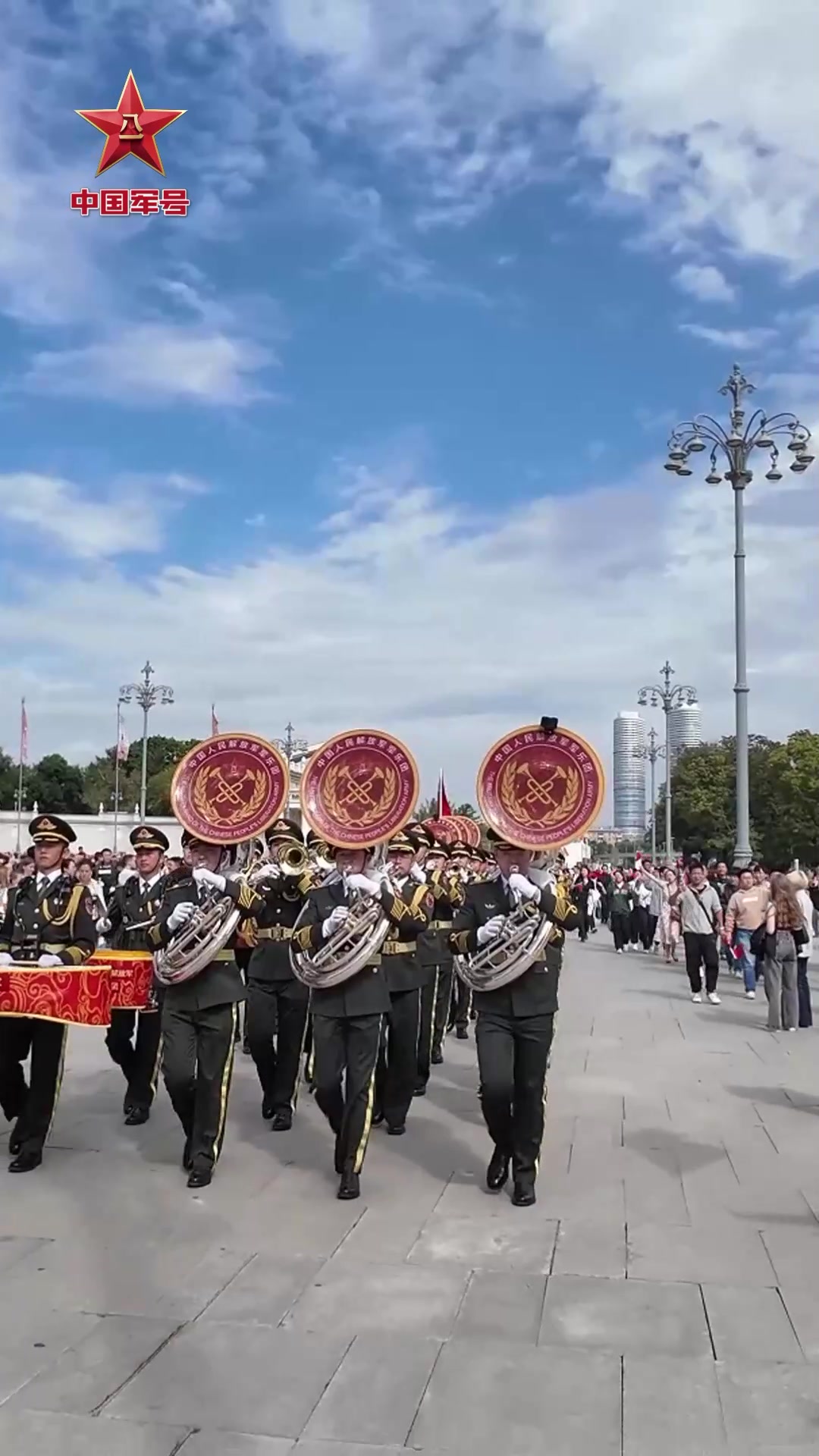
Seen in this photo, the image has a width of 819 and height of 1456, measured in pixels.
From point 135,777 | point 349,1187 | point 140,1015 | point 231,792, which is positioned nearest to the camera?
point 349,1187

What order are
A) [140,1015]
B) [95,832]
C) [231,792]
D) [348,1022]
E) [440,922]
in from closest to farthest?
1. [348,1022]
2. [231,792]
3. [140,1015]
4. [440,922]
5. [95,832]

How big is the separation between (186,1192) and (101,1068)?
13.0 feet

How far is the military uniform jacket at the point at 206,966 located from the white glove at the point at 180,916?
0.10ft

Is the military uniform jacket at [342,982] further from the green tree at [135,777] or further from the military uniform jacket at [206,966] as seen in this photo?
the green tree at [135,777]

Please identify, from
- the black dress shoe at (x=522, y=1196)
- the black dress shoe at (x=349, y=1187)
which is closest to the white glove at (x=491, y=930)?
the black dress shoe at (x=522, y=1196)

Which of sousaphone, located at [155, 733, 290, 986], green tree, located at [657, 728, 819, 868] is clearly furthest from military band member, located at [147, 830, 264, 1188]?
green tree, located at [657, 728, 819, 868]

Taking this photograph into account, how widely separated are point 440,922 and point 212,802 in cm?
284

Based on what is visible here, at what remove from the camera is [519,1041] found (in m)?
6.22

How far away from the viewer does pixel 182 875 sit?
7023 millimetres

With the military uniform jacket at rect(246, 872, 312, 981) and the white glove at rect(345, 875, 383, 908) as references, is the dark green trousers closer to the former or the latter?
the white glove at rect(345, 875, 383, 908)

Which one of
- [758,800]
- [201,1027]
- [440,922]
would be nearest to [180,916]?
[201,1027]

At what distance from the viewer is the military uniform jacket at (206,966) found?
6504 millimetres

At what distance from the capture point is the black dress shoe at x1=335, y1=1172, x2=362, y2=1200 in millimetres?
6074

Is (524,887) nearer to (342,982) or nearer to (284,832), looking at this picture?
(342,982)
